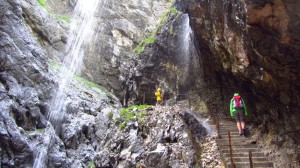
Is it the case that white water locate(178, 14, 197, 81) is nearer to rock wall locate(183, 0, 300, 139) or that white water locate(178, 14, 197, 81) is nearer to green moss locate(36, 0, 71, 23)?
rock wall locate(183, 0, 300, 139)

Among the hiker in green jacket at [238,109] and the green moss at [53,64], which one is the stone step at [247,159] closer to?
the hiker in green jacket at [238,109]

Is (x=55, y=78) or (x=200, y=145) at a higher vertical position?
(x=55, y=78)

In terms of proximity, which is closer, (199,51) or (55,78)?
(199,51)

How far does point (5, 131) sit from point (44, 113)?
3.72 meters

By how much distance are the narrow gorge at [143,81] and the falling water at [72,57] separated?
87 mm

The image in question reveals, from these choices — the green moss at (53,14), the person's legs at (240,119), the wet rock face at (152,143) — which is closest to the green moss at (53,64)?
the green moss at (53,14)

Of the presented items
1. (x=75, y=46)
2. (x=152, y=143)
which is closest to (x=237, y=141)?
(x=152, y=143)

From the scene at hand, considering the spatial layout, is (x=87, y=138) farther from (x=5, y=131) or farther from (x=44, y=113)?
(x=5, y=131)

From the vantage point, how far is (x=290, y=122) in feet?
34.2

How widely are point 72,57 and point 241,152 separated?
19190mm

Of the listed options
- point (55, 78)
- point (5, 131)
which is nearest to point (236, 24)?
point (5, 131)

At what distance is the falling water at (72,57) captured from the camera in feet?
54.9

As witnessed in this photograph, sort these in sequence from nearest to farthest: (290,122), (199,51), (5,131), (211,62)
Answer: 1. (290,122)
2. (5,131)
3. (211,62)
4. (199,51)

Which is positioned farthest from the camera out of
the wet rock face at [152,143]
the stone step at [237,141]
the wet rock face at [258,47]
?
the stone step at [237,141]
